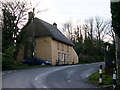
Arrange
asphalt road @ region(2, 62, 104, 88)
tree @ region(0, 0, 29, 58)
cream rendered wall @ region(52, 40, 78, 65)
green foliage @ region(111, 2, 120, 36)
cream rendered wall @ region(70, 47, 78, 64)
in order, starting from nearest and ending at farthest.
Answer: green foliage @ region(111, 2, 120, 36), asphalt road @ region(2, 62, 104, 88), tree @ region(0, 0, 29, 58), cream rendered wall @ region(52, 40, 78, 65), cream rendered wall @ region(70, 47, 78, 64)

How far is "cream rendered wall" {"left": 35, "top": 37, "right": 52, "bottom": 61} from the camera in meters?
41.2

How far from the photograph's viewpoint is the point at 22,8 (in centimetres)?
3566

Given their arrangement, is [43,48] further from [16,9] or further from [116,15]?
[116,15]

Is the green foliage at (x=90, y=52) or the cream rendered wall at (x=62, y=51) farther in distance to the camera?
the green foliage at (x=90, y=52)

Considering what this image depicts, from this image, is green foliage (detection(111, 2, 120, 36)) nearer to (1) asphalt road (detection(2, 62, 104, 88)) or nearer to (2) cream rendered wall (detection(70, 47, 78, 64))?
(1) asphalt road (detection(2, 62, 104, 88))

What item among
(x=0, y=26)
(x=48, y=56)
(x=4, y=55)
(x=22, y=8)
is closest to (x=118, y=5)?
(x=4, y=55)

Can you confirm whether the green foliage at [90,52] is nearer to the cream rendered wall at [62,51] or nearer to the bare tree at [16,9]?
the cream rendered wall at [62,51]

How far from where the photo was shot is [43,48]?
42.2 meters

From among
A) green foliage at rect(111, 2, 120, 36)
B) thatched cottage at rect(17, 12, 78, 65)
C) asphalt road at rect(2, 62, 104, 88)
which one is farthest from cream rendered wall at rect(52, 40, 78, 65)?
green foliage at rect(111, 2, 120, 36)

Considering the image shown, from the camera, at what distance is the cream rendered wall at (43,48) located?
4122 cm

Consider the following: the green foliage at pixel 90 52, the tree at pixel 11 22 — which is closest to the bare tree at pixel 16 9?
the tree at pixel 11 22

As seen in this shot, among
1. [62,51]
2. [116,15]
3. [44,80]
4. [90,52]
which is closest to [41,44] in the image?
[62,51]

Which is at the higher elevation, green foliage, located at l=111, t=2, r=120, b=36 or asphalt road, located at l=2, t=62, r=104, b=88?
green foliage, located at l=111, t=2, r=120, b=36

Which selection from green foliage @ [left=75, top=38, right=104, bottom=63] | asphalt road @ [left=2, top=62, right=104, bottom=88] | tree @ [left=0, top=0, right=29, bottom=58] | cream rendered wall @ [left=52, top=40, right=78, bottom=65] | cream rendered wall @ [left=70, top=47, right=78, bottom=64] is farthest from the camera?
green foliage @ [left=75, top=38, right=104, bottom=63]
